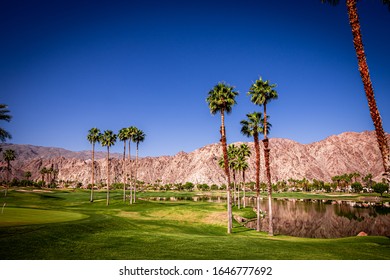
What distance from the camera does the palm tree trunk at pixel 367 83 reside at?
1532cm

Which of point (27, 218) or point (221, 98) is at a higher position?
point (221, 98)

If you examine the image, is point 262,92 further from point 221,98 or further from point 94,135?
point 94,135

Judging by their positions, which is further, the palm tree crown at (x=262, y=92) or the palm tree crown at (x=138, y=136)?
the palm tree crown at (x=138, y=136)

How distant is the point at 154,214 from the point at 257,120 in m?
27.6

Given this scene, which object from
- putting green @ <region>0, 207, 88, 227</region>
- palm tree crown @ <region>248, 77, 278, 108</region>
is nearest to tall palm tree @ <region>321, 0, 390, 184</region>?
palm tree crown @ <region>248, 77, 278, 108</region>

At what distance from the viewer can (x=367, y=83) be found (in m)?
16.1

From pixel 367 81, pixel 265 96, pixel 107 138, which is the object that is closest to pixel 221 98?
pixel 265 96

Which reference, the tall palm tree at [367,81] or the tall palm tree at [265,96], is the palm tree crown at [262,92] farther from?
the tall palm tree at [367,81]

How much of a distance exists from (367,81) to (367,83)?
135 mm

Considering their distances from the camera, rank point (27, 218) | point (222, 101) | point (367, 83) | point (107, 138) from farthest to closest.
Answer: point (107, 138) → point (222, 101) → point (27, 218) → point (367, 83)

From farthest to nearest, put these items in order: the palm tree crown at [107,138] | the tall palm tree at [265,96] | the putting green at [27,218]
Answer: the palm tree crown at [107,138] → the tall palm tree at [265,96] → the putting green at [27,218]

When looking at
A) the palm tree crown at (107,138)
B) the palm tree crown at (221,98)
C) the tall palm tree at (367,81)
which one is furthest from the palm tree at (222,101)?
the palm tree crown at (107,138)
